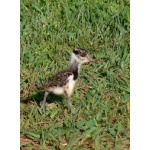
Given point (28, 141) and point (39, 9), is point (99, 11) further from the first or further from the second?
point (28, 141)

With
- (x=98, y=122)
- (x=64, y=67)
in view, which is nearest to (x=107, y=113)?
(x=98, y=122)

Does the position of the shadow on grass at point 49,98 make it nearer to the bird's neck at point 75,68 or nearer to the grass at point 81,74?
the grass at point 81,74

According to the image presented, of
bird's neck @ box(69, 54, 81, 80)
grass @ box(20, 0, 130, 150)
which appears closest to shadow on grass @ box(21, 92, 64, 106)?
grass @ box(20, 0, 130, 150)

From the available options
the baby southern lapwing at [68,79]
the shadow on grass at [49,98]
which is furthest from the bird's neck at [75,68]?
the shadow on grass at [49,98]

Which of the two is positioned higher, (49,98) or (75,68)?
(75,68)

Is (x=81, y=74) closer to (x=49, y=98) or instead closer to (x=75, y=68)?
(x=75, y=68)

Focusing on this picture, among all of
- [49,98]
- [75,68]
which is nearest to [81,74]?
[75,68]

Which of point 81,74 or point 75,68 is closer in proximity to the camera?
point 75,68
